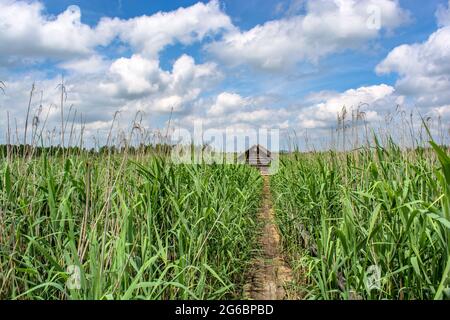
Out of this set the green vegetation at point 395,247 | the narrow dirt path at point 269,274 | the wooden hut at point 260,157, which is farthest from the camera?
the wooden hut at point 260,157

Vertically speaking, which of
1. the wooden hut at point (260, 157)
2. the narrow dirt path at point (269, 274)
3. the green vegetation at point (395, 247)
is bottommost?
the narrow dirt path at point (269, 274)

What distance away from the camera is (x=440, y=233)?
7.14 feet

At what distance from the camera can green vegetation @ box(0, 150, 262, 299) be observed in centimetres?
219

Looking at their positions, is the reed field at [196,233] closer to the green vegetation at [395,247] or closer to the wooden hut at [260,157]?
the green vegetation at [395,247]

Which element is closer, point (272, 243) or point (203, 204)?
point (203, 204)

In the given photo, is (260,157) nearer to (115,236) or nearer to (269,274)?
(269,274)

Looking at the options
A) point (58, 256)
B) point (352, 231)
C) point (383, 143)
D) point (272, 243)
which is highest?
point (383, 143)

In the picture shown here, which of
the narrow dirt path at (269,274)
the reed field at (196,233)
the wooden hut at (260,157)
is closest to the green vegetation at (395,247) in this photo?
the reed field at (196,233)

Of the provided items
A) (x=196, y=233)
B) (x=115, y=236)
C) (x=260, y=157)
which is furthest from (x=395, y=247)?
(x=260, y=157)

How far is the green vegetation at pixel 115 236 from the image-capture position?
2.19 m

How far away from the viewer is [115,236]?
2.34 m
